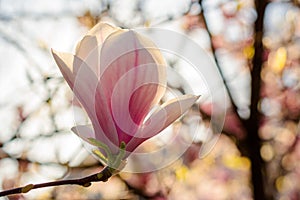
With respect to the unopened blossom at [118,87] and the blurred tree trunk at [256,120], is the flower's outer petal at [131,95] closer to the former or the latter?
the unopened blossom at [118,87]

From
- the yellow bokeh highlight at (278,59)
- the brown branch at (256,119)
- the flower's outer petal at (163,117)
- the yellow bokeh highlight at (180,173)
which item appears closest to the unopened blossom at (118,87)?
the flower's outer petal at (163,117)

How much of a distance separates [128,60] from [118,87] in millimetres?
33

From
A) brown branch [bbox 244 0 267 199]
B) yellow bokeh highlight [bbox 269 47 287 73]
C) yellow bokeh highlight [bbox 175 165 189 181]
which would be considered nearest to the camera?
brown branch [bbox 244 0 267 199]

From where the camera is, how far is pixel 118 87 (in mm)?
646

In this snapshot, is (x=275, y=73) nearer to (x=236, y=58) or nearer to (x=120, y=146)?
(x=236, y=58)

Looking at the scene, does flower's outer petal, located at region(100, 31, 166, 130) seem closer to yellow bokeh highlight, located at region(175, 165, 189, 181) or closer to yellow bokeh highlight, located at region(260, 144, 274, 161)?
yellow bokeh highlight, located at region(175, 165, 189, 181)

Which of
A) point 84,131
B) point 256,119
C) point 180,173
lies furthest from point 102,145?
point 180,173

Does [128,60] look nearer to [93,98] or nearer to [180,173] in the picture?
[93,98]

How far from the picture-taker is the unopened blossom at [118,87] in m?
0.63

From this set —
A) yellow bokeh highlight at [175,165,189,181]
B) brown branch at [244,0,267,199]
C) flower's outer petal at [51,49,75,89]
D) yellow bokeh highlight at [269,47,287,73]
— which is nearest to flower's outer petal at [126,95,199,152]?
flower's outer petal at [51,49,75,89]

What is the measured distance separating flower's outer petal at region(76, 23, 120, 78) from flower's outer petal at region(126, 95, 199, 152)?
9cm

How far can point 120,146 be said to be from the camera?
65 centimetres

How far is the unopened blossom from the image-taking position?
63cm

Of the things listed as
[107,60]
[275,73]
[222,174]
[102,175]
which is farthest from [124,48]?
[222,174]
